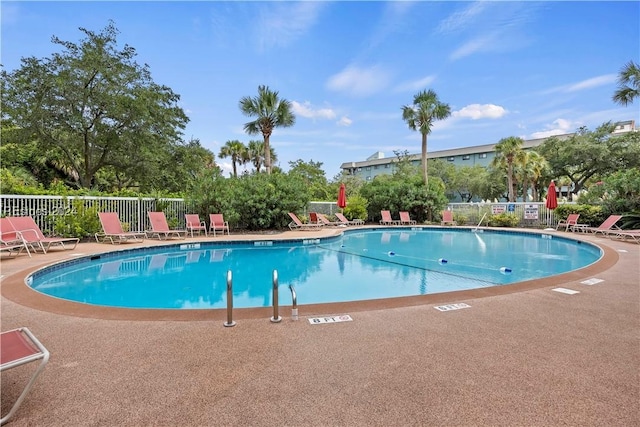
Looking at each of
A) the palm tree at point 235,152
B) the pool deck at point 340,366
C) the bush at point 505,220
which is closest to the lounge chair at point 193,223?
the pool deck at point 340,366

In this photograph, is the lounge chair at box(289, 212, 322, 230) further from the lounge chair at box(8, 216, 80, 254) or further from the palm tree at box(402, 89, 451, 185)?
the lounge chair at box(8, 216, 80, 254)

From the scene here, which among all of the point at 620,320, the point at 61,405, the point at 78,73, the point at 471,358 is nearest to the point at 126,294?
the point at 61,405

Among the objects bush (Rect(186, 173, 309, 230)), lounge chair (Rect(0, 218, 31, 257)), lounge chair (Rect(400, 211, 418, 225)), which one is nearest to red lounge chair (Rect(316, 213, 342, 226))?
bush (Rect(186, 173, 309, 230))

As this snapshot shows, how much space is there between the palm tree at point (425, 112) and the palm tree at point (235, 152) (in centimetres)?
1819

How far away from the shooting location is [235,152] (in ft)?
115

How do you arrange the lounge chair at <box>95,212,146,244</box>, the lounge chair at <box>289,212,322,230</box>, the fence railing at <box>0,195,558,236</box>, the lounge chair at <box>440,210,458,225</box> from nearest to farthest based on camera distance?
1. the fence railing at <box>0,195,558,236</box>
2. the lounge chair at <box>95,212,146,244</box>
3. the lounge chair at <box>289,212,322,230</box>
4. the lounge chair at <box>440,210,458,225</box>

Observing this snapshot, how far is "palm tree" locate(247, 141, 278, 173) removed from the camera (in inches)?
1324

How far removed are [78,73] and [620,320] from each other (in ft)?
67.1

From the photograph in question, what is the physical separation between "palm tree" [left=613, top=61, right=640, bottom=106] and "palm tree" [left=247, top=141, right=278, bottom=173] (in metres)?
25.8

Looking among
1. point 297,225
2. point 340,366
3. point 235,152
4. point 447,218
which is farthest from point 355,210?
point 340,366

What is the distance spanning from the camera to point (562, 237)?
1426 centimetres

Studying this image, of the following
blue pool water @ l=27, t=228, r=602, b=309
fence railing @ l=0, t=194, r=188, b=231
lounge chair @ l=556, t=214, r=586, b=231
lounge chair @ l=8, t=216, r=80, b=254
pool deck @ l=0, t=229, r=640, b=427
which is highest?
fence railing @ l=0, t=194, r=188, b=231

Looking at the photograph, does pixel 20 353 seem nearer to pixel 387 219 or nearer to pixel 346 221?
pixel 346 221

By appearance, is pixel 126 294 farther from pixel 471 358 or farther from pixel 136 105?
pixel 136 105
